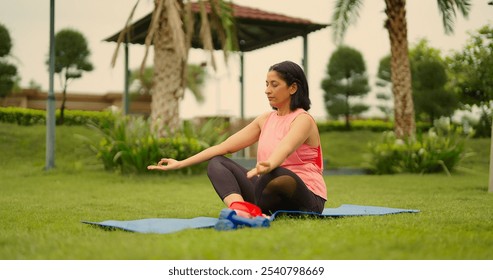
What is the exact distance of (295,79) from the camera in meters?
4.39

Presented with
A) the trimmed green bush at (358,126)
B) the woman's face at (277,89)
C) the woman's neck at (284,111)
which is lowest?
the trimmed green bush at (358,126)

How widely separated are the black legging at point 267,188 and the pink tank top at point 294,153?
104 mm

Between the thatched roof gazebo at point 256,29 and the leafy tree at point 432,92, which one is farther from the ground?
the thatched roof gazebo at point 256,29

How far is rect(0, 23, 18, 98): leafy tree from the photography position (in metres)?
17.0

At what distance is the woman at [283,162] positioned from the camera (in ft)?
14.1

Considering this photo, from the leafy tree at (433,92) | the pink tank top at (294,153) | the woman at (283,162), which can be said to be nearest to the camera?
the woman at (283,162)

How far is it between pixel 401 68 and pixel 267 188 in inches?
417

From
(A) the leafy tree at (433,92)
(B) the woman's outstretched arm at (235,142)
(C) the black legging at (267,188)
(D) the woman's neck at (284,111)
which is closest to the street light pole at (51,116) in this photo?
(B) the woman's outstretched arm at (235,142)

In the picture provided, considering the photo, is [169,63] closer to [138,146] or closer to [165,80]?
[165,80]

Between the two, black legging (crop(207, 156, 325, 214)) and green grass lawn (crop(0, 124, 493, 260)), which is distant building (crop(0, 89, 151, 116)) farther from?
black legging (crop(207, 156, 325, 214))

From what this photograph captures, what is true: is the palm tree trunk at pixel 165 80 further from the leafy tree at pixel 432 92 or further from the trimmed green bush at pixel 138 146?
the leafy tree at pixel 432 92

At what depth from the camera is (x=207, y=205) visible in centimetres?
653
